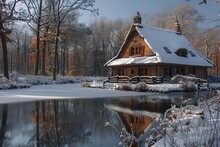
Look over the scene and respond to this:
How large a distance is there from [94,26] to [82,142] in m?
66.5

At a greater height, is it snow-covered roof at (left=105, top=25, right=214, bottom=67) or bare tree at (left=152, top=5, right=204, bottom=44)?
bare tree at (left=152, top=5, right=204, bottom=44)

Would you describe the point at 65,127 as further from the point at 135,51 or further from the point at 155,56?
the point at 135,51

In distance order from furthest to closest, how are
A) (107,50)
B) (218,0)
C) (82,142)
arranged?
(107,50)
(82,142)
(218,0)

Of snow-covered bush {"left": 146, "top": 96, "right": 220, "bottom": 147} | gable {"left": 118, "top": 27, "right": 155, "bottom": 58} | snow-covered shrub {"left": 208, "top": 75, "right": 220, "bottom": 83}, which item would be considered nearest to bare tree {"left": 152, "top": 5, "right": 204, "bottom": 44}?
snow-covered shrub {"left": 208, "top": 75, "right": 220, "bottom": 83}

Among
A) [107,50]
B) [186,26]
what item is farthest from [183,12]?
[107,50]

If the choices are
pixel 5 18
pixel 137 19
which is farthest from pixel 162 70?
pixel 5 18

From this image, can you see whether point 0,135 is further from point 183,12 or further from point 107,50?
point 107,50

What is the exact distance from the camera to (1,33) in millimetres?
31469

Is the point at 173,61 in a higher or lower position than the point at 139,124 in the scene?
higher

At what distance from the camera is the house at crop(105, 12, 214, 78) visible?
37.0m

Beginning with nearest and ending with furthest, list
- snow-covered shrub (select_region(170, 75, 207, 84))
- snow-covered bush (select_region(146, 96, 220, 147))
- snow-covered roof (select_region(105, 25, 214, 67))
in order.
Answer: snow-covered bush (select_region(146, 96, 220, 147)), snow-covered shrub (select_region(170, 75, 207, 84)), snow-covered roof (select_region(105, 25, 214, 67))

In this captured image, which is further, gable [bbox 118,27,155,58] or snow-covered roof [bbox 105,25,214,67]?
gable [bbox 118,27,155,58]

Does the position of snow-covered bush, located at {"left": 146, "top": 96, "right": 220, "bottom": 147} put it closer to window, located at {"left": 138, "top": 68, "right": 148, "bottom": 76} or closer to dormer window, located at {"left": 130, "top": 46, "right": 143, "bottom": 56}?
window, located at {"left": 138, "top": 68, "right": 148, "bottom": 76}

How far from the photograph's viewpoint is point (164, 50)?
38094mm
